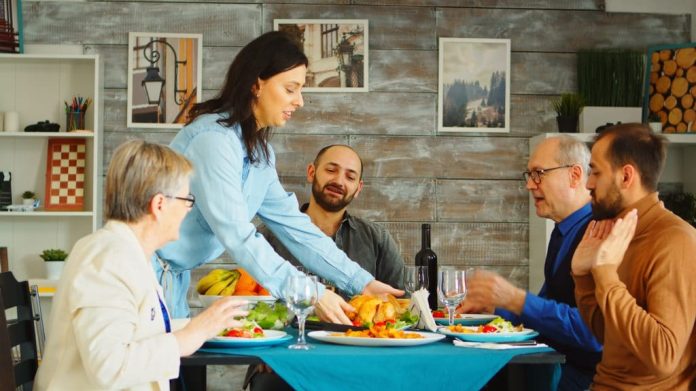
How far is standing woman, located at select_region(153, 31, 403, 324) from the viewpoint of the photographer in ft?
8.02

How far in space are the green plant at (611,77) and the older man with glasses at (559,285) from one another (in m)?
1.66

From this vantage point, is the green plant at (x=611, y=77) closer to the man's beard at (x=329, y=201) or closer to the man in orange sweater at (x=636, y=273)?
the man's beard at (x=329, y=201)

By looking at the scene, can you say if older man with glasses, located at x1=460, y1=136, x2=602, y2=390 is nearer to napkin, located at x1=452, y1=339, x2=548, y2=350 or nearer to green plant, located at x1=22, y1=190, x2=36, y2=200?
napkin, located at x1=452, y1=339, x2=548, y2=350

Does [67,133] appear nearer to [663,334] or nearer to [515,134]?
[515,134]

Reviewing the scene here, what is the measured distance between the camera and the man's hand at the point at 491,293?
2611mm

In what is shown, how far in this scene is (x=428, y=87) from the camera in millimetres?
4746

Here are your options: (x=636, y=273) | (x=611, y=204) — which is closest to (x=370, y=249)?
(x=611, y=204)

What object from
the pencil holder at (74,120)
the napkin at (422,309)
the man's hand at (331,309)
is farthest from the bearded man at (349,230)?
the man's hand at (331,309)

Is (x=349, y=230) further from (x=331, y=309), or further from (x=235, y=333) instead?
(x=235, y=333)

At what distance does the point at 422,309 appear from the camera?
2508mm

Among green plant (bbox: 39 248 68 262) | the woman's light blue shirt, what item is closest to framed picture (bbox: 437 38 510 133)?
the woman's light blue shirt

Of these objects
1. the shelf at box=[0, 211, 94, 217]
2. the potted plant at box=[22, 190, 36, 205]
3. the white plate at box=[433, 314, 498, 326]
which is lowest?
the white plate at box=[433, 314, 498, 326]

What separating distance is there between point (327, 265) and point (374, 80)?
1968mm

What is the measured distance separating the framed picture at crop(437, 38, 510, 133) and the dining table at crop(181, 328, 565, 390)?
2698 millimetres
